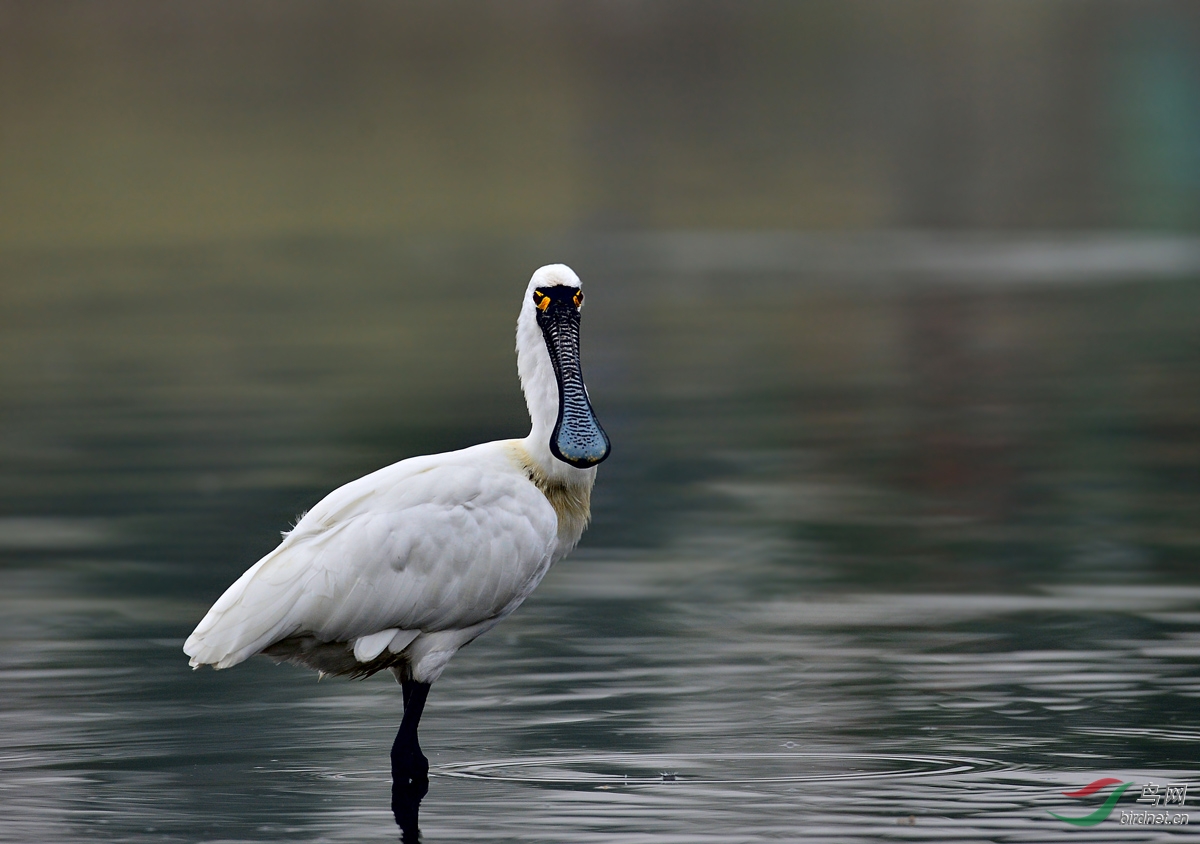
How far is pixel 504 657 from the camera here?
501 inches

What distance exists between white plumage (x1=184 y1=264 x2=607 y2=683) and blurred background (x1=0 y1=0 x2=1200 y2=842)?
0.50 metres

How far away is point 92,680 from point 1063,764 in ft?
15.1

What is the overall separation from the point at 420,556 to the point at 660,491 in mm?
7732

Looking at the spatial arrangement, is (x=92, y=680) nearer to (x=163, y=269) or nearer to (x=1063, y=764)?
(x=1063, y=764)

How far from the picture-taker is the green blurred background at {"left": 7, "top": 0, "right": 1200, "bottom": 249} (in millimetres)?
62125

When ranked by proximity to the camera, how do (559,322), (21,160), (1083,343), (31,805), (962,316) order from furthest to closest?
(21,160), (962,316), (1083,343), (559,322), (31,805)

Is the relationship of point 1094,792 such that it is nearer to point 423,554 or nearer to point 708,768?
point 708,768

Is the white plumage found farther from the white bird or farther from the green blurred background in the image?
the green blurred background

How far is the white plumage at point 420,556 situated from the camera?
10297mm

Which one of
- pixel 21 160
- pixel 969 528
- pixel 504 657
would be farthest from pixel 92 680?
pixel 21 160

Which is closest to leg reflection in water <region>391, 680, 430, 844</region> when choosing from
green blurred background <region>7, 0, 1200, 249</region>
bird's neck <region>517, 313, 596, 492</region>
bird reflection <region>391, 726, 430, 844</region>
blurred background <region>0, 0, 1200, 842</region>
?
bird reflection <region>391, 726, 430, 844</region>

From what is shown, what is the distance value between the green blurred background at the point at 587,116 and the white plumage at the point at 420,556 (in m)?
41.5

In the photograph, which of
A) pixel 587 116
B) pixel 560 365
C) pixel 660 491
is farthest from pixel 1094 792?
pixel 587 116

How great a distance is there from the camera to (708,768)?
10.3m
